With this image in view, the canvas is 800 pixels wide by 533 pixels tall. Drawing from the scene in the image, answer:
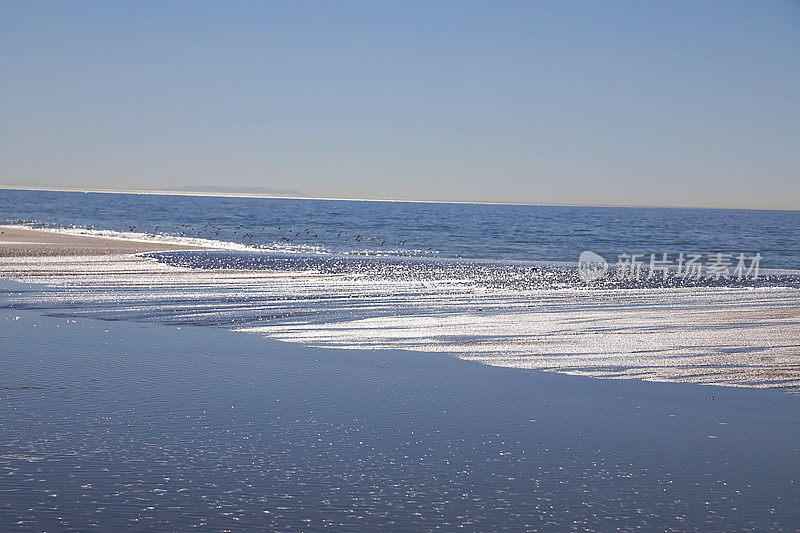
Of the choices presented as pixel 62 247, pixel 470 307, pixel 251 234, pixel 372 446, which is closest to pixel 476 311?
pixel 470 307

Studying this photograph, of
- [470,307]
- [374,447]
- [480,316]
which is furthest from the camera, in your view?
[470,307]

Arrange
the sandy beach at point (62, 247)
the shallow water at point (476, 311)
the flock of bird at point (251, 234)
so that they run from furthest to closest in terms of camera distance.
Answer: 1. the flock of bird at point (251, 234)
2. the sandy beach at point (62, 247)
3. the shallow water at point (476, 311)

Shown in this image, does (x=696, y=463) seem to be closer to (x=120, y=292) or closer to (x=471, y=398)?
(x=471, y=398)

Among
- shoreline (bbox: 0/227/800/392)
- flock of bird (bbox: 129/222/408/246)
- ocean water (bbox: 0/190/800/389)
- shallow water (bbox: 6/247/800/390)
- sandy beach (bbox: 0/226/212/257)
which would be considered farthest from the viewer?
flock of bird (bbox: 129/222/408/246)

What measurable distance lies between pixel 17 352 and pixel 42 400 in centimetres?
317

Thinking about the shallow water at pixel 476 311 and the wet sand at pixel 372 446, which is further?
the shallow water at pixel 476 311

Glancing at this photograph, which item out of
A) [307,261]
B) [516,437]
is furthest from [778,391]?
[307,261]

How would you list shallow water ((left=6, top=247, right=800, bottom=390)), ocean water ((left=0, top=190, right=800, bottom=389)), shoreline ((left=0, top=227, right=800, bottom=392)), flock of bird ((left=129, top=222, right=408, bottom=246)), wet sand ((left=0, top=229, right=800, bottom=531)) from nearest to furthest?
wet sand ((left=0, top=229, right=800, bottom=531))
shoreline ((left=0, top=227, right=800, bottom=392))
shallow water ((left=6, top=247, right=800, bottom=390))
ocean water ((left=0, top=190, right=800, bottom=389))
flock of bird ((left=129, top=222, right=408, bottom=246))

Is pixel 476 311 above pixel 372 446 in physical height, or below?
above

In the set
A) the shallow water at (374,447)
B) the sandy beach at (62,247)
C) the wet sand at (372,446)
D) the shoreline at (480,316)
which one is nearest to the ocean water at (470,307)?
the shoreline at (480,316)

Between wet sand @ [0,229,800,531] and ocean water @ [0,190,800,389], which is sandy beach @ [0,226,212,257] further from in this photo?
wet sand @ [0,229,800,531]

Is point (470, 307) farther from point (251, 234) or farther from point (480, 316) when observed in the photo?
point (251, 234)

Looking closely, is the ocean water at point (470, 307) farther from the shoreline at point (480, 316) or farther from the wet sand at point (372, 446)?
the wet sand at point (372, 446)

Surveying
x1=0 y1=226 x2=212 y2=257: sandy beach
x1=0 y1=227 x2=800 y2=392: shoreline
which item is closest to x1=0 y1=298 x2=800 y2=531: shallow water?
x1=0 y1=227 x2=800 y2=392: shoreline
